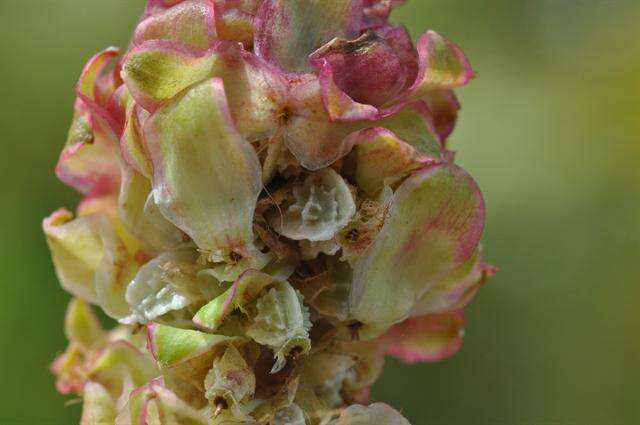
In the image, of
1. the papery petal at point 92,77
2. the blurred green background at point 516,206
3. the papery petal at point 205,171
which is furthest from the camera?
the blurred green background at point 516,206

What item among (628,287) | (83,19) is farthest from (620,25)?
(83,19)

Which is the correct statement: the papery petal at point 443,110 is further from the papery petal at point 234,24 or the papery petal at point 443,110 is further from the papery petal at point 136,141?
the papery petal at point 136,141

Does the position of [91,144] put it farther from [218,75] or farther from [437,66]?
[437,66]

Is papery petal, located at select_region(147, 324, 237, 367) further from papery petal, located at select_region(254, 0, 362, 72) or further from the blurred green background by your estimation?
the blurred green background

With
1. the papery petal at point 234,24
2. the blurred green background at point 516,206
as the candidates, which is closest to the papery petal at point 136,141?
the papery petal at point 234,24

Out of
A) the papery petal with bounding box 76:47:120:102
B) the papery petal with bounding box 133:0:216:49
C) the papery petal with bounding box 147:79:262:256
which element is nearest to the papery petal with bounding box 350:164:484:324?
the papery petal with bounding box 147:79:262:256

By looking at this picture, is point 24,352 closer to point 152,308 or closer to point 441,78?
point 152,308
